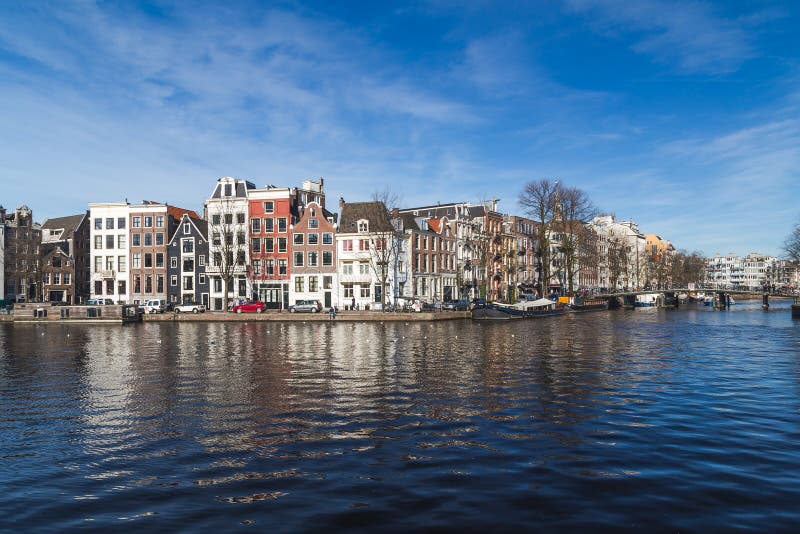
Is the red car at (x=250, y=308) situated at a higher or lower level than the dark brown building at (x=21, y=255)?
lower

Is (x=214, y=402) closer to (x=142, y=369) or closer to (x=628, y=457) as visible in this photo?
(x=142, y=369)

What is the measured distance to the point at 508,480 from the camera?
12969 mm

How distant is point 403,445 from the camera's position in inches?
620

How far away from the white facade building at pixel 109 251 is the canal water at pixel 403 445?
7173 cm

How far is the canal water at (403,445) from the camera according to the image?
37.1 ft

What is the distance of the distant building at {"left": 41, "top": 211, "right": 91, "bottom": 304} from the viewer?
110m

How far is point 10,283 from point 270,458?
120 metres

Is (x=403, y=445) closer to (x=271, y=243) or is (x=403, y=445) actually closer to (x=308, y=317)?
(x=308, y=317)

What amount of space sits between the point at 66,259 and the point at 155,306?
34423mm

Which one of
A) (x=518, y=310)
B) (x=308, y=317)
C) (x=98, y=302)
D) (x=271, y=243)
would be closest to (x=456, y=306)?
(x=518, y=310)

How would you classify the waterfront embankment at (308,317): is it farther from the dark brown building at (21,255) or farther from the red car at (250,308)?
the dark brown building at (21,255)

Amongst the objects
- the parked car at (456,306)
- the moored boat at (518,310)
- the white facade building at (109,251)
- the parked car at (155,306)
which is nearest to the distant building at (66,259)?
the white facade building at (109,251)

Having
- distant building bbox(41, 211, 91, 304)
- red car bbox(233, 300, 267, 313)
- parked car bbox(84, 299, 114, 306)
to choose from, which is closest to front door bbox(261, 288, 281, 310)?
red car bbox(233, 300, 267, 313)

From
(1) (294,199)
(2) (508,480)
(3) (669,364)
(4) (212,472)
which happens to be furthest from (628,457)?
(1) (294,199)
